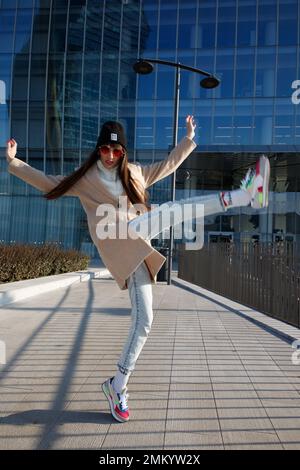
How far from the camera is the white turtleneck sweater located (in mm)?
3256

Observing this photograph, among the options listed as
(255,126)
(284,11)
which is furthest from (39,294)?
(284,11)

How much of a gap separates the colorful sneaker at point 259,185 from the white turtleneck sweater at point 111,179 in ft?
2.81

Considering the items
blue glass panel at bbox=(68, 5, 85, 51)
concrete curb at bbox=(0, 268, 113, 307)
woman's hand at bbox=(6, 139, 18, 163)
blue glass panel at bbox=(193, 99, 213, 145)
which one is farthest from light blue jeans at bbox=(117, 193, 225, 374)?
blue glass panel at bbox=(68, 5, 85, 51)

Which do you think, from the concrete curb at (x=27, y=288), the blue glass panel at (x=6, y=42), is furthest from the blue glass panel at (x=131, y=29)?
the concrete curb at (x=27, y=288)

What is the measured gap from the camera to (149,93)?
3022cm

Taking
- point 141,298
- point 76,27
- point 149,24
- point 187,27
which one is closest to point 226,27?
point 187,27

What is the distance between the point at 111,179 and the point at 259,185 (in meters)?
0.99

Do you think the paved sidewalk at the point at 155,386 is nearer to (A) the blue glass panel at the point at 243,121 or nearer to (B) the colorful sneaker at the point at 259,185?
(B) the colorful sneaker at the point at 259,185

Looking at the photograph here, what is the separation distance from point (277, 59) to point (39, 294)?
23745mm

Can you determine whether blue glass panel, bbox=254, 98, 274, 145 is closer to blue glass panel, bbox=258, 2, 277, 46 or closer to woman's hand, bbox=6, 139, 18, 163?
blue glass panel, bbox=258, 2, 277, 46

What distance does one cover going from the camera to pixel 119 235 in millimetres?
3148

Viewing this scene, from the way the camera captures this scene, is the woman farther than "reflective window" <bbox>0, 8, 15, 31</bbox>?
No

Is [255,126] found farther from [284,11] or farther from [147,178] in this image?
[147,178]

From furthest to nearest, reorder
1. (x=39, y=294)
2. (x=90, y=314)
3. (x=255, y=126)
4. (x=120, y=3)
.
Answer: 1. (x=120, y=3)
2. (x=255, y=126)
3. (x=39, y=294)
4. (x=90, y=314)
